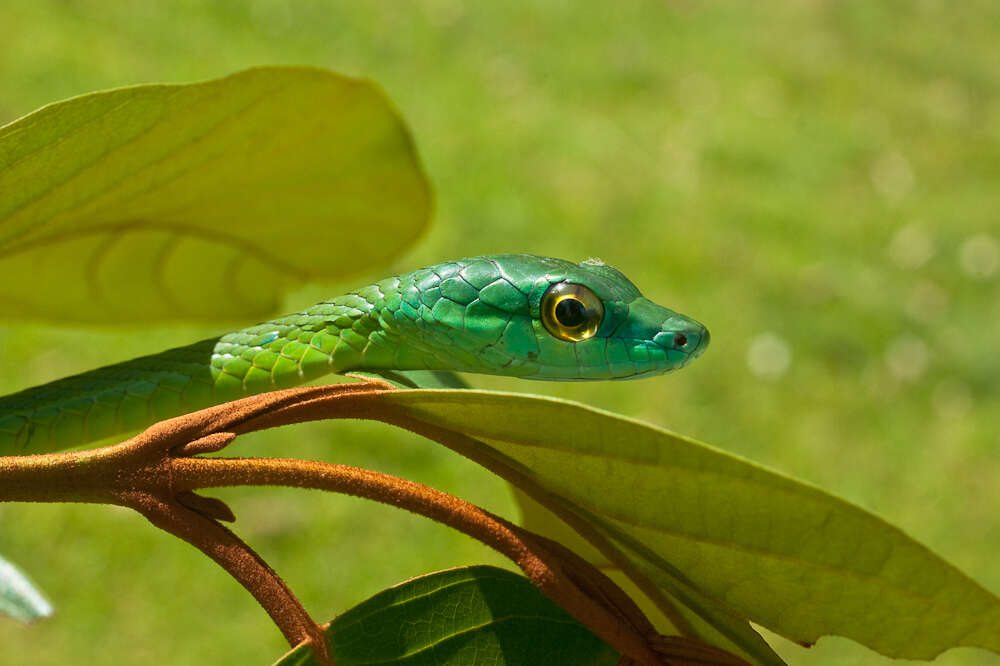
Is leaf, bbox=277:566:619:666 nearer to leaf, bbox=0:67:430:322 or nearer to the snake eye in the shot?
leaf, bbox=0:67:430:322

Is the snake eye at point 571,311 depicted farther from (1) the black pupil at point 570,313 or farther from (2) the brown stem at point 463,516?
(2) the brown stem at point 463,516

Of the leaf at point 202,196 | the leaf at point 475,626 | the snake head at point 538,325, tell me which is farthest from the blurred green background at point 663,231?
the leaf at point 475,626

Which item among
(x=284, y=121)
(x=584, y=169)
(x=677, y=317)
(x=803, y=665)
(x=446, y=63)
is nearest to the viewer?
(x=284, y=121)

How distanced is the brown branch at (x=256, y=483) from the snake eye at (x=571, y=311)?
974 mm

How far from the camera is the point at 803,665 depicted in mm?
5371

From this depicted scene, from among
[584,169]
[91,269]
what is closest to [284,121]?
[91,269]

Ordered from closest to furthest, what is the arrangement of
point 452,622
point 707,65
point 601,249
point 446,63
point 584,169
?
point 452,622, point 601,249, point 584,169, point 446,63, point 707,65

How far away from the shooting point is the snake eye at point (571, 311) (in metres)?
2.19

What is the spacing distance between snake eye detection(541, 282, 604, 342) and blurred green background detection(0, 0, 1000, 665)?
2.88 meters

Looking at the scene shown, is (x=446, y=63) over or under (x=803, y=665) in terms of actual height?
over

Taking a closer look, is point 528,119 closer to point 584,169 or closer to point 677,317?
point 584,169

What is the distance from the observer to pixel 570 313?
219cm

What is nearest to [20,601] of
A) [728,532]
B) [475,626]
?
[475,626]

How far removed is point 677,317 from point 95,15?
8.14 meters
